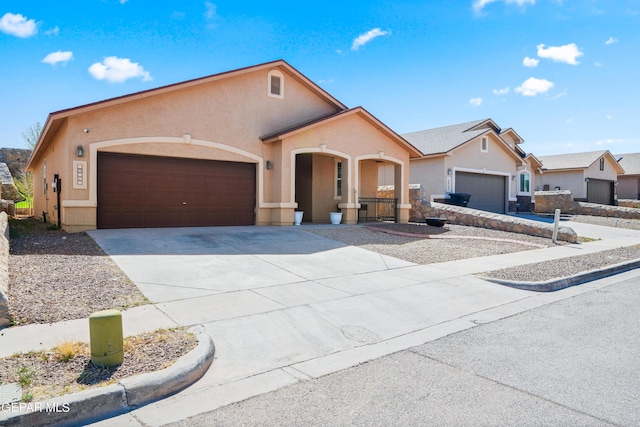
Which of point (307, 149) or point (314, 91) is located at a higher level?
point (314, 91)

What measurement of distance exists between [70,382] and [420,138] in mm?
27308

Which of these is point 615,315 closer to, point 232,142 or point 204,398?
point 204,398

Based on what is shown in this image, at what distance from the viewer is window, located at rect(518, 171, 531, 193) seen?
97.7 feet

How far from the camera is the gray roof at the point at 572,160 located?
34406mm

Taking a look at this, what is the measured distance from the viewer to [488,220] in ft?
59.8

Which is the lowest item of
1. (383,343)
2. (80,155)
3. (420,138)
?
(383,343)

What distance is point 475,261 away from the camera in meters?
10.7

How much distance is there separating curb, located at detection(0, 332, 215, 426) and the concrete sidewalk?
11 cm

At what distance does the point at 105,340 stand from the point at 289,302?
10.1ft

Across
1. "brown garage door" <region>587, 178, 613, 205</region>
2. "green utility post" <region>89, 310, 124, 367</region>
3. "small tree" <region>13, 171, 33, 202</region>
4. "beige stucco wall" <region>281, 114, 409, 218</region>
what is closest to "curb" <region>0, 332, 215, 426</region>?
"green utility post" <region>89, 310, 124, 367</region>

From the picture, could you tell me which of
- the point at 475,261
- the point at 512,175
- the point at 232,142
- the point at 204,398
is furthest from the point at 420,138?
the point at 204,398

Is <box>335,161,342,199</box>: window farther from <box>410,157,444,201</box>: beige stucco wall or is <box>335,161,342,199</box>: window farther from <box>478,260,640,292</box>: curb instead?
<box>478,260,640,292</box>: curb

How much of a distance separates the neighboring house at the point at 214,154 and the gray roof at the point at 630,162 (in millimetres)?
35408

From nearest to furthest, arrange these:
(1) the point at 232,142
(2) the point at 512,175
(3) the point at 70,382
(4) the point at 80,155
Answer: (3) the point at 70,382, (4) the point at 80,155, (1) the point at 232,142, (2) the point at 512,175
